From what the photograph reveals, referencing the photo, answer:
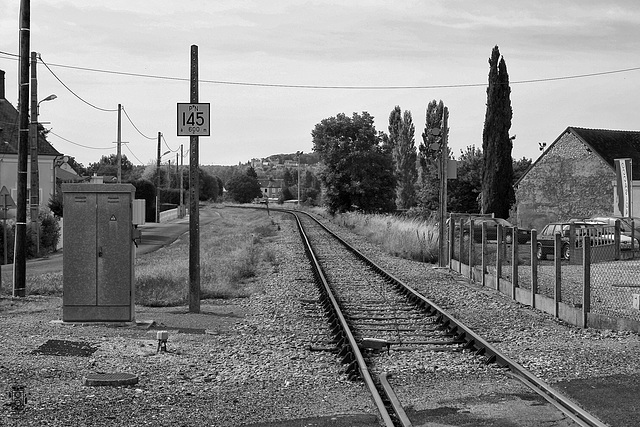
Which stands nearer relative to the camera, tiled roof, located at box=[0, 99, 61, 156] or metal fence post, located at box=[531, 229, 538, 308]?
metal fence post, located at box=[531, 229, 538, 308]

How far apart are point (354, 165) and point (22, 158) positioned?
4559 centimetres

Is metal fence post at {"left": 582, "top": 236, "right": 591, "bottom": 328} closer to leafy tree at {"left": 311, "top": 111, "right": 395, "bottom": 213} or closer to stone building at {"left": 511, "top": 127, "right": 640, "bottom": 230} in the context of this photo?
stone building at {"left": 511, "top": 127, "right": 640, "bottom": 230}

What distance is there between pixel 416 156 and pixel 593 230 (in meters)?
75.1

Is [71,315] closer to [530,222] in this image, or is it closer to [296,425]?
[296,425]

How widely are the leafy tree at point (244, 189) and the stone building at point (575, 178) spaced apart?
90608 mm

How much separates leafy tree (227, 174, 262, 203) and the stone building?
297 feet

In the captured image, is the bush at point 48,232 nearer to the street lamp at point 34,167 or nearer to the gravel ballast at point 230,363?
the street lamp at point 34,167

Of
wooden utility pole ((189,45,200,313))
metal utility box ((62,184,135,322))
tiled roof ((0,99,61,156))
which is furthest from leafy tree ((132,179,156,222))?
metal utility box ((62,184,135,322))

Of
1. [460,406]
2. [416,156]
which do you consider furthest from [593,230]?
[416,156]

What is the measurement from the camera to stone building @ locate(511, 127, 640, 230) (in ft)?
177

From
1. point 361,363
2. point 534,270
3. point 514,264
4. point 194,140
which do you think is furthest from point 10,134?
point 361,363

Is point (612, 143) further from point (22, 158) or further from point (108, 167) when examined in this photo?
point (108, 167)

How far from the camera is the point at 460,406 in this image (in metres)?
7.58

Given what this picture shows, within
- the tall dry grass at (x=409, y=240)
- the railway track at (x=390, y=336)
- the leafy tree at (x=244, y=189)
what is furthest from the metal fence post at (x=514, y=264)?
the leafy tree at (x=244, y=189)
